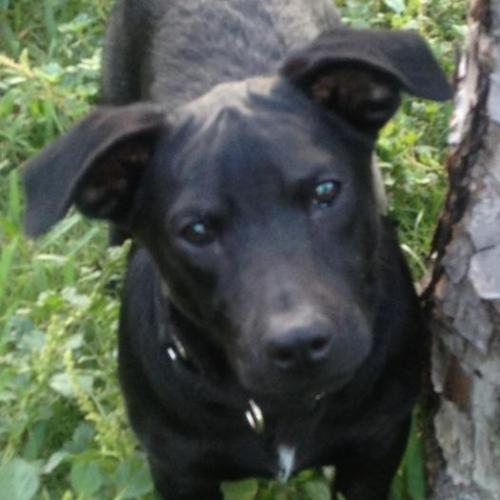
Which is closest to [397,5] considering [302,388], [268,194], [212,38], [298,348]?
[212,38]

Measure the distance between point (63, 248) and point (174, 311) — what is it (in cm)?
143

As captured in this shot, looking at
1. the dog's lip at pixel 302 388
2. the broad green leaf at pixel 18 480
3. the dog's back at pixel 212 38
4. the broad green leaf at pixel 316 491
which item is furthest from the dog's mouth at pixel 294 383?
the dog's back at pixel 212 38

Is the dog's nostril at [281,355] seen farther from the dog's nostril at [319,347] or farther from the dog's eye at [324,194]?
the dog's eye at [324,194]

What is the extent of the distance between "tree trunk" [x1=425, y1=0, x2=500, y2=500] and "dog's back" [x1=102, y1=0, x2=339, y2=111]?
0.60 m

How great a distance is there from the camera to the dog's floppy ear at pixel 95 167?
2.90 metres

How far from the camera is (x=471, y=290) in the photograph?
3.34m

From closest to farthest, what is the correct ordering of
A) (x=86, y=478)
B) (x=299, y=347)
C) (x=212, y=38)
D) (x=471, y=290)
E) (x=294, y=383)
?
(x=299, y=347)
(x=294, y=383)
(x=471, y=290)
(x=86, y=478)
(x=212, y=38)

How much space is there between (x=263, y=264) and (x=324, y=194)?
0.20 m

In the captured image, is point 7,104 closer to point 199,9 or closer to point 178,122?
point 199,9

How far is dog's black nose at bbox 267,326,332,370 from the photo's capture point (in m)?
2.76

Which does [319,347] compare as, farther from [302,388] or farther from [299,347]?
[302,388]

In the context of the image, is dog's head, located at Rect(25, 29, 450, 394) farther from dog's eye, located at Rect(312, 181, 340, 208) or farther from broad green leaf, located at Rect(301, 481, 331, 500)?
broad green leaf, located at Rect(301, 481, 331, 500)

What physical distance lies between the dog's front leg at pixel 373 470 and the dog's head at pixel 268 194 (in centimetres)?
47

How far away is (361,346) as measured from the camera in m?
2.95
